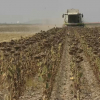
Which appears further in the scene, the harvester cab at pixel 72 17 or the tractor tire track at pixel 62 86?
the harvester cab at pixel 72 17

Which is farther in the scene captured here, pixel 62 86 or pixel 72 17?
pixel 72 17

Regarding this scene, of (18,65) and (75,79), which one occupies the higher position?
(18,65)

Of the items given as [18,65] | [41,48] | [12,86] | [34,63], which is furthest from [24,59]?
[41,48]

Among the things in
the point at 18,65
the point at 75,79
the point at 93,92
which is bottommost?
the point at 93,92

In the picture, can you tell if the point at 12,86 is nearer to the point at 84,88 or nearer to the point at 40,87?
the point at 40,87

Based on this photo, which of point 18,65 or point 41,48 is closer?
point 18,65

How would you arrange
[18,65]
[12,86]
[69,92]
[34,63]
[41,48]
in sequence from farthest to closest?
[41,48]
[34,63]
[69,92]
[18,65]
[12,86]

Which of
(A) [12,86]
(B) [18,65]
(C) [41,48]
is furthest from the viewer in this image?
(C) [41,48]

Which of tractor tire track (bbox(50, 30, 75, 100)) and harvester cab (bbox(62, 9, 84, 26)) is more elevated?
harvester cab (bbox(62, 9, 84, 26))

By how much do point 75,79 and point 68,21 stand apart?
4104cm

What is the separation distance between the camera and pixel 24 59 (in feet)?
32.0

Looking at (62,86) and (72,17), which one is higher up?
(72,17)

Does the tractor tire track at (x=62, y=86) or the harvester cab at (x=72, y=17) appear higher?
the harvester cab at (x=72, y=17)

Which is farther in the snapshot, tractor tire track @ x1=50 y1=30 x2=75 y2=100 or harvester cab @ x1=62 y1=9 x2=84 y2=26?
harvester cab @ x1=62 y1=9 x2=84 y2=26
